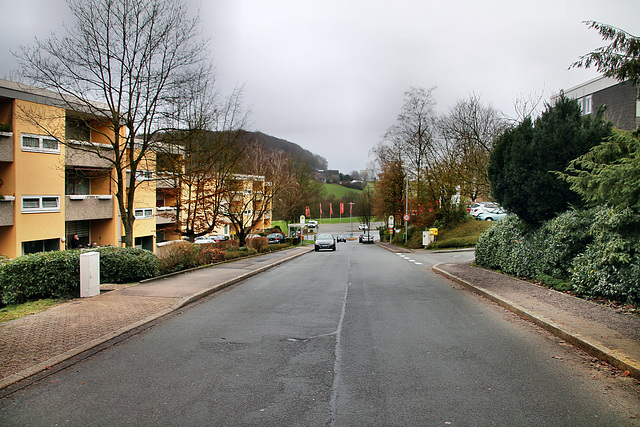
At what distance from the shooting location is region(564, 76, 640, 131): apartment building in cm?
2662

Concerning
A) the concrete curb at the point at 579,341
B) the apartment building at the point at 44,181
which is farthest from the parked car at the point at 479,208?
the concrete curb at the point at 579,341

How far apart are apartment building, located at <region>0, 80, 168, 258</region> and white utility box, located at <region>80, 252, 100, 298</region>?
40.4 ft

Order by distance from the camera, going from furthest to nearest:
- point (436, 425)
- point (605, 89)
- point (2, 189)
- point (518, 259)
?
point (605, 89) → point (2, 189) → point (518, 259) → point (436, 425)

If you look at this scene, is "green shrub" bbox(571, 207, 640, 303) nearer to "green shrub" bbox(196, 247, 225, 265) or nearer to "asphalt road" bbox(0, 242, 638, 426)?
"asphalt road" bbox(0, 242, 638, 426)

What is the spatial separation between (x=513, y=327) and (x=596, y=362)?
2008 millimetres

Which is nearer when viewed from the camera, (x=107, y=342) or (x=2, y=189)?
(x=107, y=342)

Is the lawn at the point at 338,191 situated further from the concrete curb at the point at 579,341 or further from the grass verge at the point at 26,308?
the grass verge at the point at 26,308

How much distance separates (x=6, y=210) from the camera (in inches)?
944

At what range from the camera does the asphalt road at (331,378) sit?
4.11m

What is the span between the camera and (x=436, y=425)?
3893 mm

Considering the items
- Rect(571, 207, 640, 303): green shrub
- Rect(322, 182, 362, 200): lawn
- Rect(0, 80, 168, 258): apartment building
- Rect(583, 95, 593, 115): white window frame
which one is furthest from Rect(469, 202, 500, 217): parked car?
Rect(322, 182, 362, 200): lawn

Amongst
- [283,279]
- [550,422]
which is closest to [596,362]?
[550,422]

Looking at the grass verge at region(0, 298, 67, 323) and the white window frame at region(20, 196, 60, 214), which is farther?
the white window frame at region(20, 196, 60, 214)

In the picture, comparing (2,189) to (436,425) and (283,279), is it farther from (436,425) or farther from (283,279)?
(436,425)
